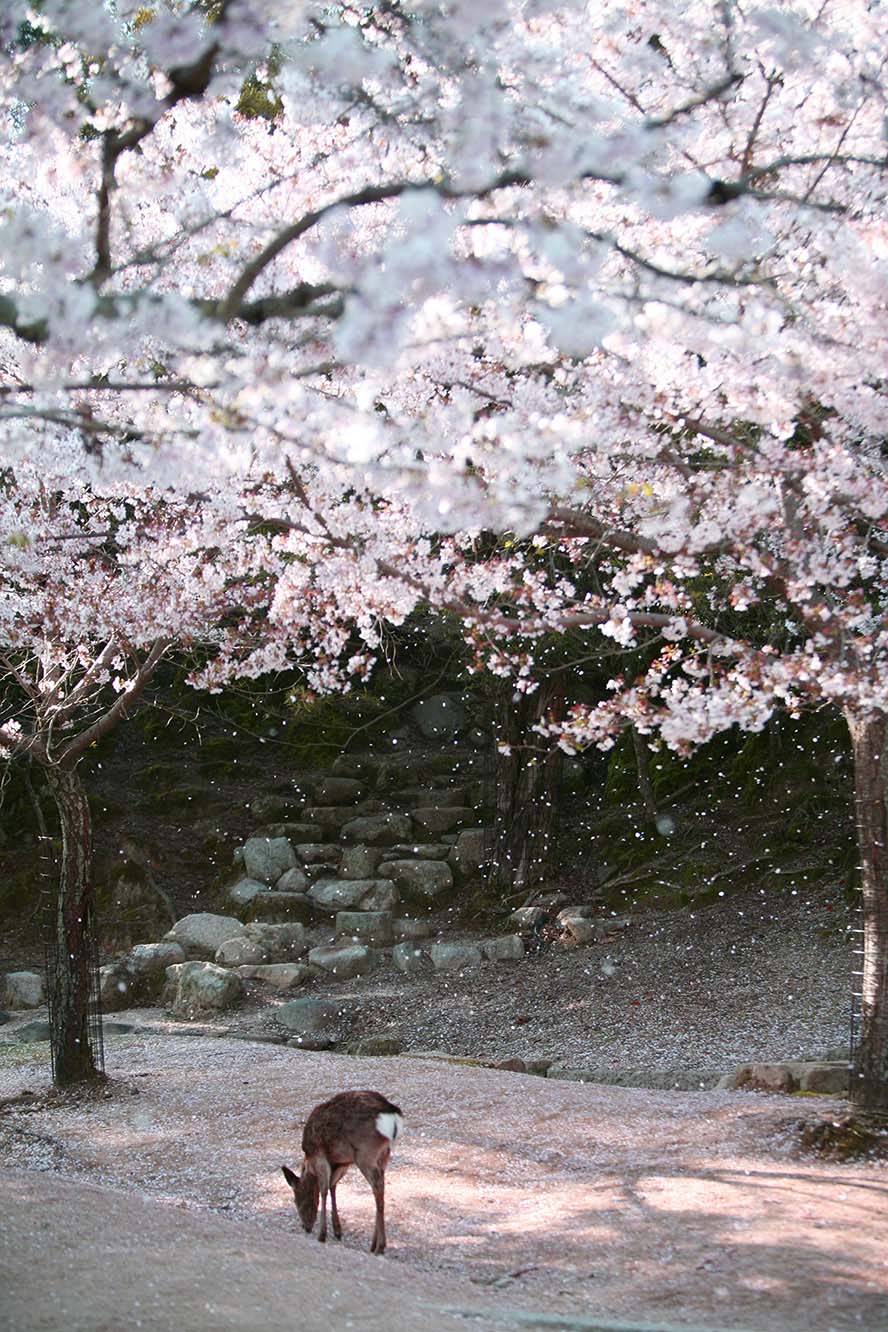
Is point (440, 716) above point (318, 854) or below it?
above

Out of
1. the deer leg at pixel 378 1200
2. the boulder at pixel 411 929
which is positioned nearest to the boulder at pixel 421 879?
the boulder at pixel 411 929

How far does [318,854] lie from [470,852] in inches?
63.3

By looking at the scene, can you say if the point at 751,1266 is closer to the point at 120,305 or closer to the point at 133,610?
the point at 120,305

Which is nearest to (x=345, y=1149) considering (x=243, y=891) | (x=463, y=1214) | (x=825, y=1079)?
(x=463, y=1214)

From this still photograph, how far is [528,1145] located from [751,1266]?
169cm

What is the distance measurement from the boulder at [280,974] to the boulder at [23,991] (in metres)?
1.63

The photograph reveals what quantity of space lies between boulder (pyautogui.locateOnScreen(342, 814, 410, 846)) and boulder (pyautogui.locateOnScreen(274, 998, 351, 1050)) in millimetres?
3399

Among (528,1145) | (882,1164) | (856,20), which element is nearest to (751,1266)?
(882,1164)

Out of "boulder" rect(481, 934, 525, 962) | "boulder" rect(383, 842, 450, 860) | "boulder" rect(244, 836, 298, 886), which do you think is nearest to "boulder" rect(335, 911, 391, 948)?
"boulder" rect(383, 842, 450, 860)

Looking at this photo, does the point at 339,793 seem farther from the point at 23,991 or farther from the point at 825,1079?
the point at 825,1079

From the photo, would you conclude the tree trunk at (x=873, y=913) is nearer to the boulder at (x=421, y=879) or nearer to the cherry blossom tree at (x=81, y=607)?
the cherry blossom tree at (x=81, y=607)

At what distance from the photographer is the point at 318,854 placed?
12.3 m

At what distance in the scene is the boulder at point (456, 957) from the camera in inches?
391

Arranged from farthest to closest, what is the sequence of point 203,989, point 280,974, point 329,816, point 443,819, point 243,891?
point 329,816 < point 443,819 < point 243,891 < point 280,974 < point 203,989
